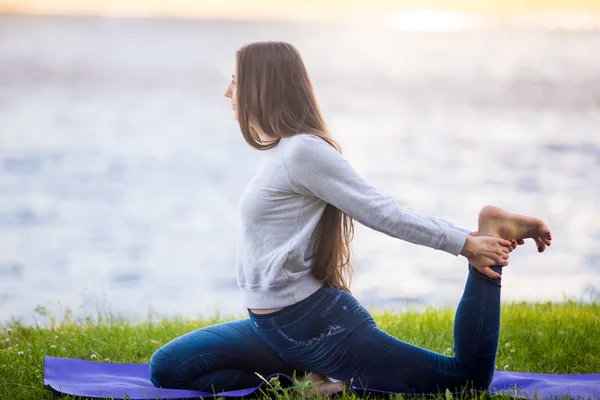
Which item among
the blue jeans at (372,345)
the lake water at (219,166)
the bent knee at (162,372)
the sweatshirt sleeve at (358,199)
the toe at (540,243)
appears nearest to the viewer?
the sweatshirt sleeve at (358,199)

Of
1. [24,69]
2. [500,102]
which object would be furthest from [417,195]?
[24,69]

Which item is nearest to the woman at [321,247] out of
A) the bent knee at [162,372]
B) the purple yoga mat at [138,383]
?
the purple yoga mat at [138,383]

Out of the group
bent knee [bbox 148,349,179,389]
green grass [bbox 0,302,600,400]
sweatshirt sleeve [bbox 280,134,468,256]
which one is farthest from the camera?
green grass [bbox 0,302,600,400]

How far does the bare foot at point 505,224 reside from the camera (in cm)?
296

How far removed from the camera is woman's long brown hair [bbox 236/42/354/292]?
299 centimetres

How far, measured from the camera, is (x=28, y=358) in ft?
12.1

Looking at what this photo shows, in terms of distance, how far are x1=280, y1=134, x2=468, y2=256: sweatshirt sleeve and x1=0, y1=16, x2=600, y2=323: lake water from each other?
2.47 metres

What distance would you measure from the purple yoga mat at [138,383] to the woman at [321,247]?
0.86 feet

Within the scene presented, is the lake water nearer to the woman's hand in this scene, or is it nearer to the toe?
the toe

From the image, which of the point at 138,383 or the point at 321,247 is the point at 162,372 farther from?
the point at 321,247

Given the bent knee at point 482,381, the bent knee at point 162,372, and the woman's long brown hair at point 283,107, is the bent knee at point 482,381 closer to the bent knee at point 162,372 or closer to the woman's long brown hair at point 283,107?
the woman's long brown hair at point 283,107

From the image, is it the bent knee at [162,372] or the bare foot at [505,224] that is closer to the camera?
the bare foot at [505,224]

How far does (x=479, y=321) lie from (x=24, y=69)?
2171 centimetres

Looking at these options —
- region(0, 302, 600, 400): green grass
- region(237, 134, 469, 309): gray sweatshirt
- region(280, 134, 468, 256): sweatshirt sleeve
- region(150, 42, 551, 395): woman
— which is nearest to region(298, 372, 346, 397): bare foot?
region(150, 42, 551, 395): woman
